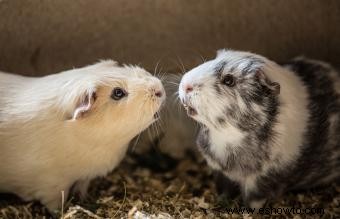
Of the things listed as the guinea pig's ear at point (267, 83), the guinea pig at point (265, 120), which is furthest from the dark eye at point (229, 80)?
the guinea pig's ear at point (267, 83)

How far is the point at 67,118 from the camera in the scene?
9.55 ft

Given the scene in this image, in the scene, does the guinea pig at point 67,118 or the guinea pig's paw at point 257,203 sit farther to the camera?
the guinea pig's paw at point 257,203

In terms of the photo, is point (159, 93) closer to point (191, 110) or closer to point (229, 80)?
point (191, 110)

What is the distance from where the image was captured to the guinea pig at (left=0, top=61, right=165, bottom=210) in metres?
2.88

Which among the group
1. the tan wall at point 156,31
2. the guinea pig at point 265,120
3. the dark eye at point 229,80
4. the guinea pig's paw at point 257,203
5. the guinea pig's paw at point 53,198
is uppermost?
the tan wall at point 156,31

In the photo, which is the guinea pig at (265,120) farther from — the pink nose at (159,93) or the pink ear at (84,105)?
the pink ear at (84,105)

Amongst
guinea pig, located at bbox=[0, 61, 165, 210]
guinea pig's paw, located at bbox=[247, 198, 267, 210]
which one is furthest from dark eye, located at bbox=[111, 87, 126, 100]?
guinea pig's paw, located at bbox=[247, 198, 267, 210]

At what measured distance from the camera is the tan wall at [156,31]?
10.8 ft

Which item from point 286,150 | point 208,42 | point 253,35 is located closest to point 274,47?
point 253,35

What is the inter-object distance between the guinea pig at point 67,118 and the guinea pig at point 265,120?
0.31 metres

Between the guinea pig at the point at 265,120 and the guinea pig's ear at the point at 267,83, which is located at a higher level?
the guinea pig's ear at the point at 267,83

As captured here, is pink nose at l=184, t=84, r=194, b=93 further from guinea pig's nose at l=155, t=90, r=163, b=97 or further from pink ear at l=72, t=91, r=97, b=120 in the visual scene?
pink ear at l=72, t=91, r=97, b=120

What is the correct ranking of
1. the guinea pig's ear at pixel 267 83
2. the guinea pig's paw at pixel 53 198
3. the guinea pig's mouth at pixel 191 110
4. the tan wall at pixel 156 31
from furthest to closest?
the tan wall at pixel 156 31, the guinea pig's paw at pixel 53 198, the guinea pig's mouth at pixel 191 110, the guinea pig's ear at pixel 267 83

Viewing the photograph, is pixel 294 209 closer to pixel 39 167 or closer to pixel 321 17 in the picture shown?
pixel 321 17
